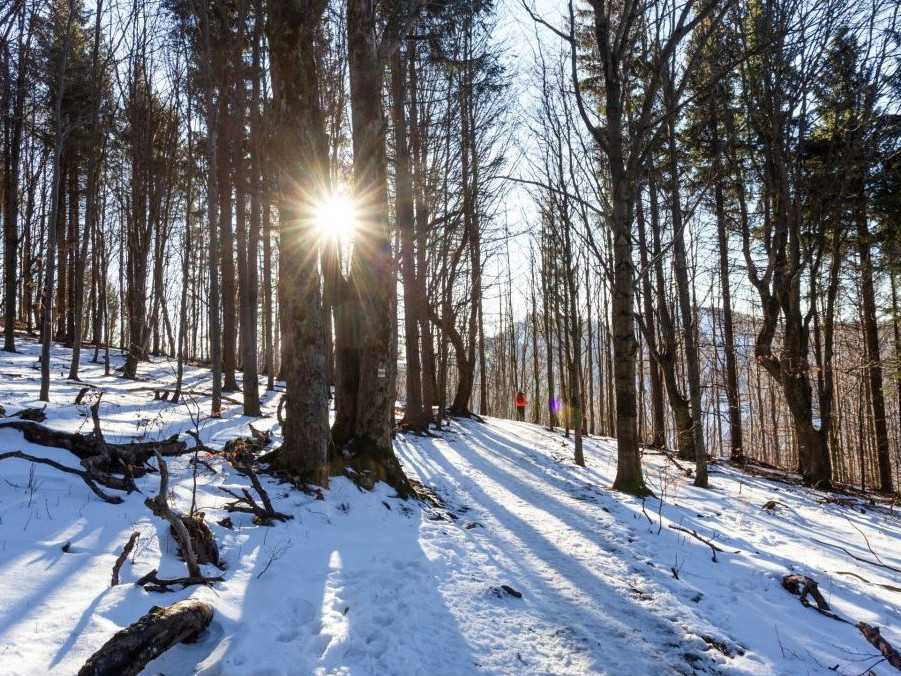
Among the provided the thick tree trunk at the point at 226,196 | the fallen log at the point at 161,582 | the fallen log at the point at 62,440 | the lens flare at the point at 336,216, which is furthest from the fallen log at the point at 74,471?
the thick tree trunk at the point at 226,196

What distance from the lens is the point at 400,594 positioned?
321 cm

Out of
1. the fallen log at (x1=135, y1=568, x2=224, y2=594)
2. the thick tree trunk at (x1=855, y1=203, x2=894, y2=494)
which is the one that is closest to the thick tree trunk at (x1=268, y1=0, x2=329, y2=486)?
the fallen log at (x1=135, y1=568, x2=224, y2=594)

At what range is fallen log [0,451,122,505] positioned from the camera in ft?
11.4

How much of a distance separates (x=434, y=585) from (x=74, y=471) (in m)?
3.07

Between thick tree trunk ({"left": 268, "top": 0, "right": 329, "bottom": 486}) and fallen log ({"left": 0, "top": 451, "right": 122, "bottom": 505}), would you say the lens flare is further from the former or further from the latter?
fallen log ({"left": 0, "top": 451, "right": 122, "bottom": 505})

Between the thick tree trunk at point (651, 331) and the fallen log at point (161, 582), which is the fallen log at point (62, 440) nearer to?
the fallen log at point (161, 582)

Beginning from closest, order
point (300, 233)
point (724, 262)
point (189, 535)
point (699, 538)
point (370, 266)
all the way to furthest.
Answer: point (189, 535), point (699, 538), point (300, 233), point (370, 266), point (724, 262)

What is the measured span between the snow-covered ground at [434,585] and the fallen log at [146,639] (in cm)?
14

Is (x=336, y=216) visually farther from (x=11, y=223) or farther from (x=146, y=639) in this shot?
(x=11, y=223)

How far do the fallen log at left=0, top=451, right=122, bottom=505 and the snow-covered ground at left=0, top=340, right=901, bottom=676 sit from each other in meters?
0.06

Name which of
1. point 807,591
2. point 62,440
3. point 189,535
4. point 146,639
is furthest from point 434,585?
point 62,440

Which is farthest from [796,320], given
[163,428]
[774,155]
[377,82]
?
[163,428]

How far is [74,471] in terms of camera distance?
3709 millimetres

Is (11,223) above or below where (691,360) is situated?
above
